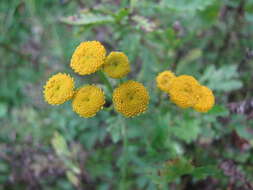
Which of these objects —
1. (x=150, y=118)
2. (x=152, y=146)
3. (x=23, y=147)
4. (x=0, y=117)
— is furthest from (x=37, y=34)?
(x=152, y=146)

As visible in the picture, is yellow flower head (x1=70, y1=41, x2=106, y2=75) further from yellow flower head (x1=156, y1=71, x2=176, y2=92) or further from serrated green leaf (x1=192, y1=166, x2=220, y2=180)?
serrated green leaf (x1=192, y1=166, x2=220, y2=180)

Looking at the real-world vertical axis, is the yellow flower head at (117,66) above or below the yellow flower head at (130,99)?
above

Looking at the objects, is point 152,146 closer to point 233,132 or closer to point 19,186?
point 233,132

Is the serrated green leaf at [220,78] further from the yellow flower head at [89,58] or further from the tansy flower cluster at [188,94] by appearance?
the yellow flower head at [89,58]

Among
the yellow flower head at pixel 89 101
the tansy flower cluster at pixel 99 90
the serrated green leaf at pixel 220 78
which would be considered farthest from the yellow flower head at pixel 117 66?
the serrated green leaf at pixel 220 78

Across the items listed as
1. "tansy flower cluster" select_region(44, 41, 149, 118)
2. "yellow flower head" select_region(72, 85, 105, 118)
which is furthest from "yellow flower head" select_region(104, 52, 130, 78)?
"yellow flower head" select_region(72, 85, 105, 118)

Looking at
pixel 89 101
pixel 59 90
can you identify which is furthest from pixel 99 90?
pixel 59 90
